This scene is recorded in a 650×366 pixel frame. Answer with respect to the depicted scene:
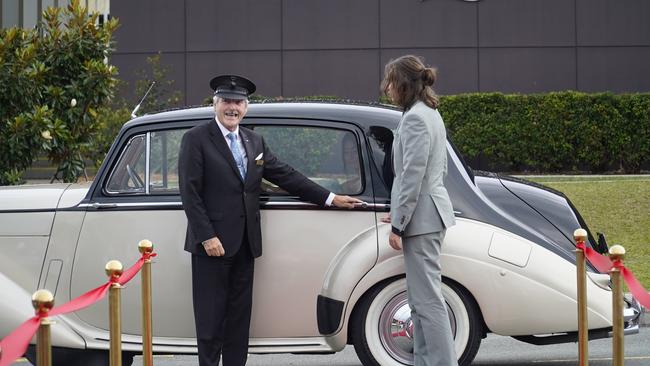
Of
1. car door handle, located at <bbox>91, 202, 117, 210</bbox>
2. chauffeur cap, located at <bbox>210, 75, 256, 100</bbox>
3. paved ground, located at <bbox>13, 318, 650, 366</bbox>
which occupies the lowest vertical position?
paved ground, located at <bbox>13, 318, 650, 366</bbox>

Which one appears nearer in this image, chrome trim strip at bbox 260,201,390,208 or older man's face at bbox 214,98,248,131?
older man's face at bbox 214,98,248,131

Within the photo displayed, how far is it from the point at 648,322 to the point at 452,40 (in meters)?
15.7

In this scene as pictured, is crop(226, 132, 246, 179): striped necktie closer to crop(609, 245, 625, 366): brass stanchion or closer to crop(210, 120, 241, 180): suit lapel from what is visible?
crop(210, 120, 241, 180): suit lapel

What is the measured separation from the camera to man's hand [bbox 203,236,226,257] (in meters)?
6.41

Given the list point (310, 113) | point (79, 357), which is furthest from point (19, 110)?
point (310, 113)

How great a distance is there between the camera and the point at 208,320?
657cm

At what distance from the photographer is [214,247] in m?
6.42

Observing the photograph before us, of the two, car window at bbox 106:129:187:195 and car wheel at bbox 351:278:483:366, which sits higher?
car window at bbox 106:129:187:195

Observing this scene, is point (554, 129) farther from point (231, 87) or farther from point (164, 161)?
point (231, 87)

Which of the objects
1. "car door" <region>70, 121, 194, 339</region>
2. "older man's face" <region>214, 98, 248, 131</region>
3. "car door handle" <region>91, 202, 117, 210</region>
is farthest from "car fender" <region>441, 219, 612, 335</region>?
"car door handle" <region>91, 202, 117, 210</region>

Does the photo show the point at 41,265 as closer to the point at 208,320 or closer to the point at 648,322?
the point at 208,320

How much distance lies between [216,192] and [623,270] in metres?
2.41

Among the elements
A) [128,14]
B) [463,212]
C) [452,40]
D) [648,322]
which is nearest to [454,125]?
[452,40]

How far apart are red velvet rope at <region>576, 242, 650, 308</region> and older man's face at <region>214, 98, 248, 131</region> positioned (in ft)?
7.09
